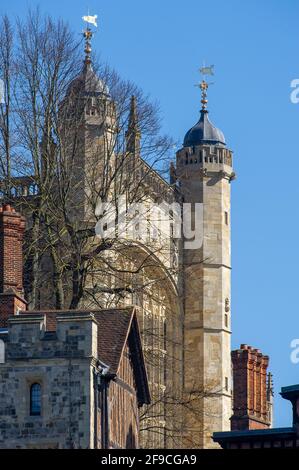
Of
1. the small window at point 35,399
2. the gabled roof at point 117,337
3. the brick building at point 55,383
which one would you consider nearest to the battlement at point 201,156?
the gabled roof at point 117,337

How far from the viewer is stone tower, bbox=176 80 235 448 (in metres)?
87.1

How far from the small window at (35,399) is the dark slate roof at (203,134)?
44.1m

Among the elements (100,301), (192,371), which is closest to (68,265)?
(100,301)

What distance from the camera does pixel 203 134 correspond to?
297 ft

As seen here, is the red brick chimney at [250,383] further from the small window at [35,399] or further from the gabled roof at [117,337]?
the small window at [35,399]

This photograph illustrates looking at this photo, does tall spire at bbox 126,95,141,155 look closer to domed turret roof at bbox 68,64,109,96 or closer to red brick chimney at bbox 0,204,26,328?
domed turret roof at bbox 68,64,109,96

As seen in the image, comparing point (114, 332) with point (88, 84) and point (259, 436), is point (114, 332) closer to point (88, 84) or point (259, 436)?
point (259, 436)

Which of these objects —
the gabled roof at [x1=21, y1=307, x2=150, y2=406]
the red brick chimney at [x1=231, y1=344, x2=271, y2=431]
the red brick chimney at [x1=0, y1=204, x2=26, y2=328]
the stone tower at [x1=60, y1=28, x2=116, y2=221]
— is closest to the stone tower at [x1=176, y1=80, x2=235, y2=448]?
the red brick chimney at [x1=231, y1=344, x2=271, y2=431]

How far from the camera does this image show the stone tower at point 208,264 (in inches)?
3430

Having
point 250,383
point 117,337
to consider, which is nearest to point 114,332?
point 117,337
